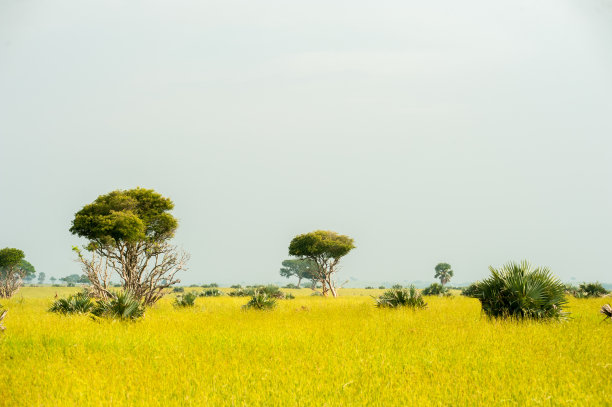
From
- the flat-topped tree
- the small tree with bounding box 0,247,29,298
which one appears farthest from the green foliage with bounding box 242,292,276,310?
the small tree with bounding box 0,247,29,298

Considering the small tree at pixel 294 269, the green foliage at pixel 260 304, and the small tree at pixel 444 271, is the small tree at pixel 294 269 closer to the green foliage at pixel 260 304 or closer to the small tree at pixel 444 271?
the small tree at pixel 444 271

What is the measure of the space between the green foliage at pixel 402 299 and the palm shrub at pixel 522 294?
3961mm

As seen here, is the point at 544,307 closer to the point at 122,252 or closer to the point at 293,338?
the point at 293,338

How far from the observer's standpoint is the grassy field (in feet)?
20.6

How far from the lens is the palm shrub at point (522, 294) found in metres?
13.1

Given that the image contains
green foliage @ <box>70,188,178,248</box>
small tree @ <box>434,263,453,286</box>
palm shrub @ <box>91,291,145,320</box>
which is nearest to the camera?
palm shrub @ <box>91,291,145,320</box>

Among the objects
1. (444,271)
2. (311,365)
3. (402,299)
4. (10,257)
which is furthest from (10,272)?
(444,271)

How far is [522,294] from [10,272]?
142 feet

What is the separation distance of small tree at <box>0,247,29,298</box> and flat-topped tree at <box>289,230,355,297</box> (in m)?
26.5

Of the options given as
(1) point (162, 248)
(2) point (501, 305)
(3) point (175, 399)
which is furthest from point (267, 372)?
(1) point (162, 248)

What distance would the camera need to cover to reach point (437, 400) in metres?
6.03

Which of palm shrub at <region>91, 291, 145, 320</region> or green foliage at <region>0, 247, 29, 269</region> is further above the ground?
green foliage at <region>0, 247, 29, 269</region>

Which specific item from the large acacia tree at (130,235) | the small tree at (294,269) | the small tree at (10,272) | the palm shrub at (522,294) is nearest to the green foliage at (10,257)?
the small tree at (10,272)

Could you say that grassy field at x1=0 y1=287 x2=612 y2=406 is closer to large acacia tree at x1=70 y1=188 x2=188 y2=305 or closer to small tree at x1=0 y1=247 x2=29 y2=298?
large acacia tree at x1=70 y1=188 x2=188 y2=305
